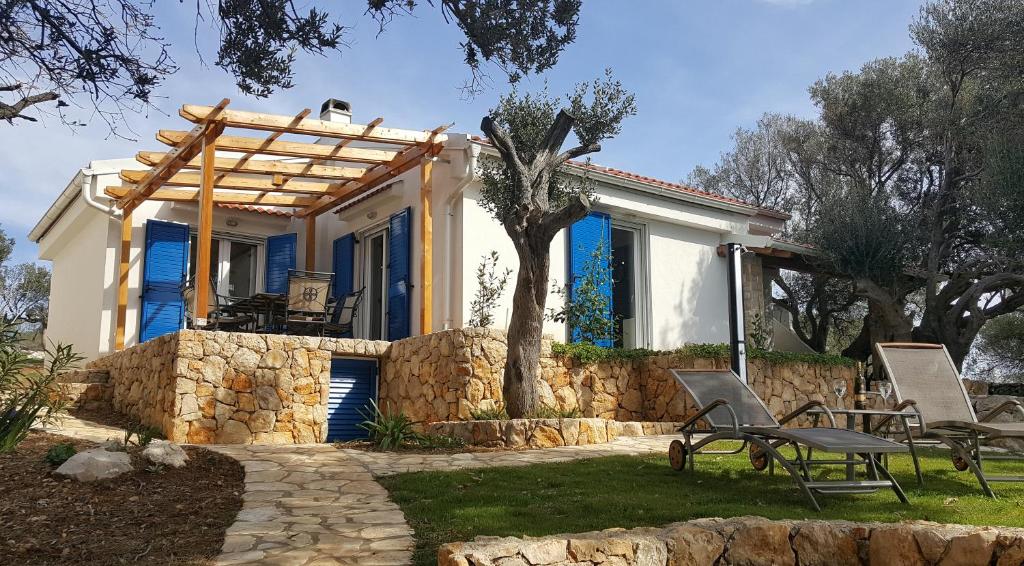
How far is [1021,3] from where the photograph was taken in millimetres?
14008

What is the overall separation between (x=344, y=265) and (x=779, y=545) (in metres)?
9.87

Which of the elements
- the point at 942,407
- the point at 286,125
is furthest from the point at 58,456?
the point at 942,407

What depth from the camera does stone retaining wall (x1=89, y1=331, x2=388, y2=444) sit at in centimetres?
842

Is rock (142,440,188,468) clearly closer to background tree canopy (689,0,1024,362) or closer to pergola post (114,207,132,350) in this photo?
pergola post (114,207,132,350)

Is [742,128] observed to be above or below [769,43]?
above

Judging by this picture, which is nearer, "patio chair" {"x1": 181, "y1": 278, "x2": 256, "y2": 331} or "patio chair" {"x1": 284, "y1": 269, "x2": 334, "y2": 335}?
"patio chair" {"x1": 181, "y1": 278, "x2": 256, "y2": 331}

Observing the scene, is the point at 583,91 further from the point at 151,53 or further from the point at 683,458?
the point at 151,53

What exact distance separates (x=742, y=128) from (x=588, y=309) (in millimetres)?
13527

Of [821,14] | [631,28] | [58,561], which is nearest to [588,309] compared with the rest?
[631,28]

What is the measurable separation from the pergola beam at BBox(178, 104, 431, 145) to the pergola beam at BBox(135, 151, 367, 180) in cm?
165

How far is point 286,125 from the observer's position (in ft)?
31.6

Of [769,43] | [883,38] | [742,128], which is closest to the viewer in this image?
[769,43]

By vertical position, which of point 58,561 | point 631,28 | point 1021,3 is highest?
point 1021,3

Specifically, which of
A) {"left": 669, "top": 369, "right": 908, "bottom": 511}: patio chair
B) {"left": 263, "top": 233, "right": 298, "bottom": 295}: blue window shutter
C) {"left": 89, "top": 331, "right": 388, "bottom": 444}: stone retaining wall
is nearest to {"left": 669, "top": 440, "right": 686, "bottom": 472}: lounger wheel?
{"left": 669, "top": 369, "right": 908, "bottom": 511}: patio chair
